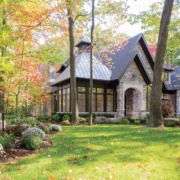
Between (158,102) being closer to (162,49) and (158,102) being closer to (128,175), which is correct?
(162,49)

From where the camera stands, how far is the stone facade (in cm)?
1631

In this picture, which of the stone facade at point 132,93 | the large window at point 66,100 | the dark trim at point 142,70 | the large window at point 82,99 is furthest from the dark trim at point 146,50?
the large window at point 66,100

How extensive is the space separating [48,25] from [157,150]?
9.49 meters

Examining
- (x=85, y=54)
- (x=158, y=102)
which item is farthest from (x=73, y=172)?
(x=85, y=54)

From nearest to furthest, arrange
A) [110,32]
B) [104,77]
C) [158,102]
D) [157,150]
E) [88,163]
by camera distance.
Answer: [88,163] → [157,150] → [158,102] → [110,32] → [104,77]

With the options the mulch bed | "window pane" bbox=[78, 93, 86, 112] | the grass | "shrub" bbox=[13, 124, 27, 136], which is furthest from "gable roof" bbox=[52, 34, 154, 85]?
the grass

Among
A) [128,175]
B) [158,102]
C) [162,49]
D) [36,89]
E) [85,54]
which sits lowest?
[128,175]

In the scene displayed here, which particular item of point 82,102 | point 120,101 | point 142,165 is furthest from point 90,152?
point 120,101

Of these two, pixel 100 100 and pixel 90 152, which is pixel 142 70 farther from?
pixel 90 152

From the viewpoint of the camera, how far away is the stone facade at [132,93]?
53.5ft

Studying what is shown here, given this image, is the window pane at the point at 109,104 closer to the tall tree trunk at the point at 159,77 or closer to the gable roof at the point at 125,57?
the gable roof at the point at 125,57

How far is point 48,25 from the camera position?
12094 millimetres

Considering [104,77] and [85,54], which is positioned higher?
[85,54]

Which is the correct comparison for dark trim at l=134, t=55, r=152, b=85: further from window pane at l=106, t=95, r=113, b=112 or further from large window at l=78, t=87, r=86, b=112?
large window at l=78, t=87, r=86, b=112
